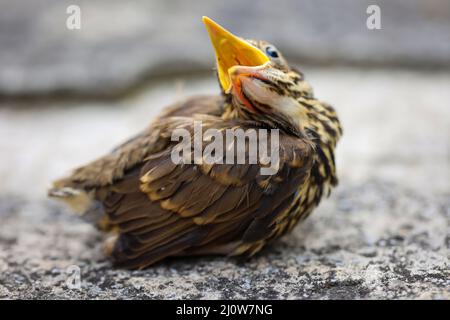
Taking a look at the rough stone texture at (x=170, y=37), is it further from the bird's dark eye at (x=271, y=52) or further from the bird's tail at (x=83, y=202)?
the bird's dark eye at (x=271, y=52)

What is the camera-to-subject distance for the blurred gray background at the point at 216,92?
3.79m

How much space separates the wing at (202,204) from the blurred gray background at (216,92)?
0.16 meters

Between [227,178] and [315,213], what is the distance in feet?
4.15

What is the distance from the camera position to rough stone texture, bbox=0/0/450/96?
6793 millimetres

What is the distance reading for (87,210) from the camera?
4270 mm

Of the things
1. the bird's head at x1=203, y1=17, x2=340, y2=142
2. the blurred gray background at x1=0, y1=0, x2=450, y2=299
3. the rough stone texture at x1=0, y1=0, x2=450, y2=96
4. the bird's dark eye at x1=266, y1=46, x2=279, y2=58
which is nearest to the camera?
the bird's head at x1=203, y1=17, x2=340, y2=142

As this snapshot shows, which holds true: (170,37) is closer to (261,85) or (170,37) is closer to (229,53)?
(229,53)

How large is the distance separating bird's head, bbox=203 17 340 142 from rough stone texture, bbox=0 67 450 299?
32.3 inches

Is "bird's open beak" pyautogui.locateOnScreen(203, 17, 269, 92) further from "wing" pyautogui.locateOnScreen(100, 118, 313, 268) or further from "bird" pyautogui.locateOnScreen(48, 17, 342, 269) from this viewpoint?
"wing" pyautogui.locateOnScreen(100, 118, 313, 268)

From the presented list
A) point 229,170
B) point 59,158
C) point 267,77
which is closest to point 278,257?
point 229,170

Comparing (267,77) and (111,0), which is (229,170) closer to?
(267,77)

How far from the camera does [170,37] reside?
7.35 meters

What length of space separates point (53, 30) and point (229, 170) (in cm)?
475

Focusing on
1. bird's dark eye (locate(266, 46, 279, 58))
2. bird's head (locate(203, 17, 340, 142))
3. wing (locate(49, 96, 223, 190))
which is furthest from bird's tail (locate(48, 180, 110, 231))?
bird's dark eye (locate(266, 46, 279, 58))
